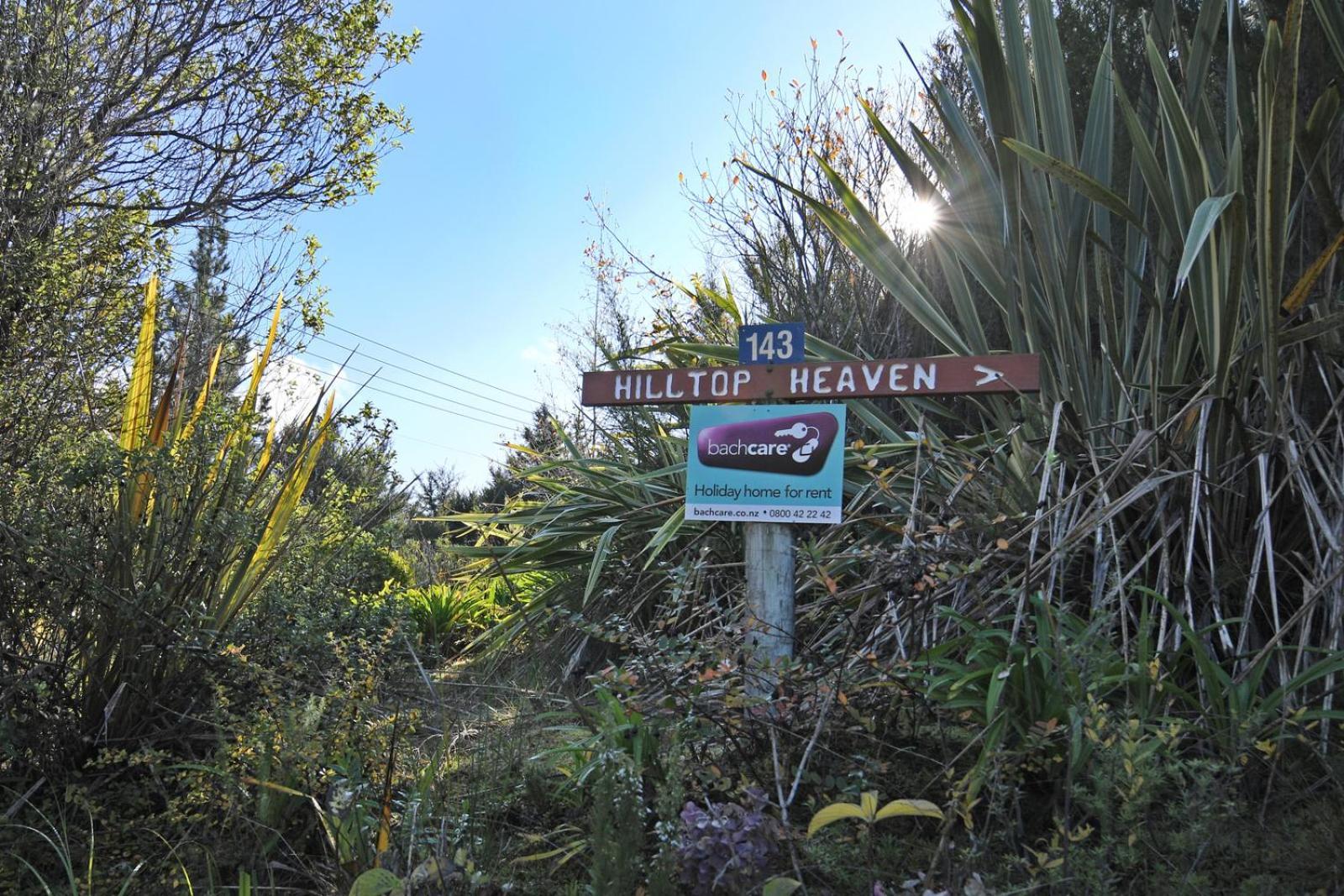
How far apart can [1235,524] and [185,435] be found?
3.62m

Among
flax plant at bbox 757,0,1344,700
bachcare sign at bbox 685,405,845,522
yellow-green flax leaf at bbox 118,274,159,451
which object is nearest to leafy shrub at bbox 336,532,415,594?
yellow-green flax leaf at bbox 118,274,159,451

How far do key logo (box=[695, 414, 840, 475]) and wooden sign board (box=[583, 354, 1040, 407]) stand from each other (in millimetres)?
110

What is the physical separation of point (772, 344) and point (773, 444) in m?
0.39

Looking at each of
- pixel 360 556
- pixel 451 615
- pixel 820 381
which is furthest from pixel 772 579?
pixel 451 615

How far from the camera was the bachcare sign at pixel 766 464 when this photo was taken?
3209 millimetres

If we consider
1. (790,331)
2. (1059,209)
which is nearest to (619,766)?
(790,331)

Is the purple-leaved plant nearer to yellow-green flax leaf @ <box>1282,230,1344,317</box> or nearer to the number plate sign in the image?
the number plate sign

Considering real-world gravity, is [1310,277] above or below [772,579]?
above

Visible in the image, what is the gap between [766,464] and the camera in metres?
3.31

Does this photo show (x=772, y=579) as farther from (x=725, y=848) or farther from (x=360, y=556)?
(x=360, y=556)

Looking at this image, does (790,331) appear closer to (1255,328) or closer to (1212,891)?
(1255,328)

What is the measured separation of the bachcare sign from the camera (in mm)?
3209

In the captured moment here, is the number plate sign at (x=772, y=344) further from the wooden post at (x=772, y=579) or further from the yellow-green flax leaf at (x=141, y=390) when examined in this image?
the yellow-green flax leaf at (x=141, y=390)

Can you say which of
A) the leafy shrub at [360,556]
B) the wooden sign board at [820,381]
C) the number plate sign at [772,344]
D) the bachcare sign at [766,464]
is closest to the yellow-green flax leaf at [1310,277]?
the wooden sign board at [820,381]
